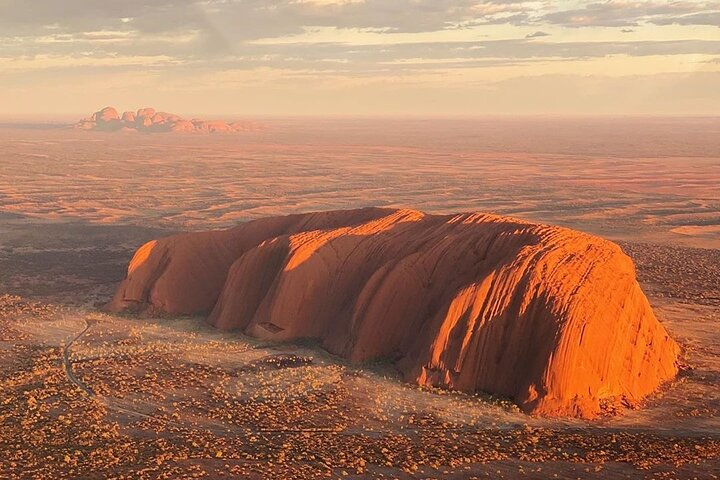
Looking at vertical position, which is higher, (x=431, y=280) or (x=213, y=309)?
(x=431, y=280)

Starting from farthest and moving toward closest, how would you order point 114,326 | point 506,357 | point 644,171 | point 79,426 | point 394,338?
point 644,171 → point 114,326 → point 394,338 → point 506,357 → point 79,426

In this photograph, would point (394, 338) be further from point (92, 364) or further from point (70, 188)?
point (70, 188)

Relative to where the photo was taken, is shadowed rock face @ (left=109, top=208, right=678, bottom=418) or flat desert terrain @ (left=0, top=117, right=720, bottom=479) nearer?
flat desert terrain @ (left=0, top=117, right=720, bottom=479)

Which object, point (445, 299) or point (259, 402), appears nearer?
point (259, 402)

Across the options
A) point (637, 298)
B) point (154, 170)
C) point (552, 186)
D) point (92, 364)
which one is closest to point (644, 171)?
point (552, 186)

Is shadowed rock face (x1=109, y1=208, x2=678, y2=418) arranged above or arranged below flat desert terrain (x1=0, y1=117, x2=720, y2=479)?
above

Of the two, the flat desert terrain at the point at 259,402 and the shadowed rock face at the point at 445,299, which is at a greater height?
the shadowed rock face at the point at 445,299

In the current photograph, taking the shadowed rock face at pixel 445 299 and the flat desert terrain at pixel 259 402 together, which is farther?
the shadowed rock face at pixel 445 299

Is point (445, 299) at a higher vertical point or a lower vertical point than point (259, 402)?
higher
